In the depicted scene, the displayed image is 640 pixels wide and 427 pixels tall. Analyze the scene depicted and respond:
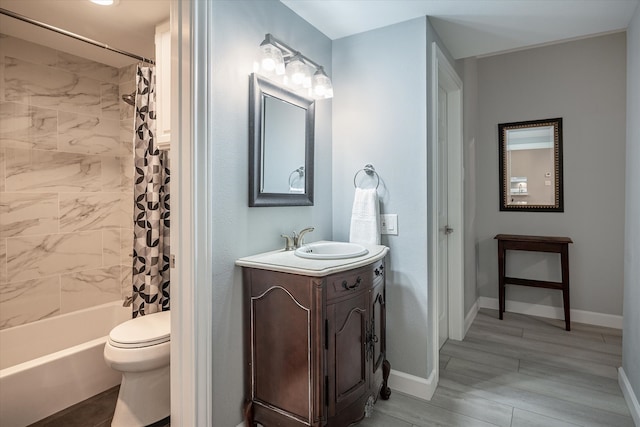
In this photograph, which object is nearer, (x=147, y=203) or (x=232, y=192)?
(x=232, y=192)

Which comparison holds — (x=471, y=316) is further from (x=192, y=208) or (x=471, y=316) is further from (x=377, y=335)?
(x=192, y=208)

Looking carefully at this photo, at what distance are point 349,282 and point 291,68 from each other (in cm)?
123

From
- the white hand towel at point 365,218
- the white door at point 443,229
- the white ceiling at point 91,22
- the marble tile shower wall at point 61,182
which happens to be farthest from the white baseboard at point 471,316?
the white ceiling at point 91,22

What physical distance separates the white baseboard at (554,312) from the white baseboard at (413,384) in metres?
1.90

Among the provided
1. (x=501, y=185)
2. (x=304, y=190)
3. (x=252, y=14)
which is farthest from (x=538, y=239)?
(x=252, y=14)

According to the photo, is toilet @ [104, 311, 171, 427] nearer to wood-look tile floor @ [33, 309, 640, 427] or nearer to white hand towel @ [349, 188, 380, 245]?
wood-look tile floor @ [33, 309, 640, 427]

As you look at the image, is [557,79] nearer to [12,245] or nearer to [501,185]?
[501,185]

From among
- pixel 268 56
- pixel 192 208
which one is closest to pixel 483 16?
pixel 268 56

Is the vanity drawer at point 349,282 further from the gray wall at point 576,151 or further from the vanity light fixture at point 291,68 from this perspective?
the gray wall at point 576,151

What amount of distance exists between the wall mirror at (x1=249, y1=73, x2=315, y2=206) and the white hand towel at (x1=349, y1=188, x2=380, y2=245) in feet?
1.02

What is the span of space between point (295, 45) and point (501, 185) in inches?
107

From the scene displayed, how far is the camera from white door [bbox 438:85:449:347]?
9.21ft

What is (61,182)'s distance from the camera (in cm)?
271

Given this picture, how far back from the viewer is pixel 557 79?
11.1 ft
